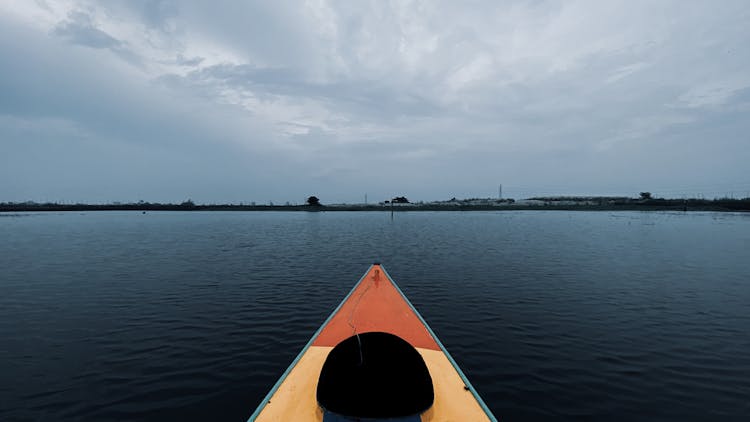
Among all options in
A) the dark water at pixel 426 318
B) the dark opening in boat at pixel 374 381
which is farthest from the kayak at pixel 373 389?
the dark water at pixel 426 318

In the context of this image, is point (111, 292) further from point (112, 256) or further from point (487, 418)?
point (487, 418)

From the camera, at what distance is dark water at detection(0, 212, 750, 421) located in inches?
226

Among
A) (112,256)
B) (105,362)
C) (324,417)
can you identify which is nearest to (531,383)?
(324,417)

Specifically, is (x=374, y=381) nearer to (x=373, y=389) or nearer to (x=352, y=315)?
(x=373, y=389)

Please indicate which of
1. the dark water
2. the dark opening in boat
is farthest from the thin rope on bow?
the dark water

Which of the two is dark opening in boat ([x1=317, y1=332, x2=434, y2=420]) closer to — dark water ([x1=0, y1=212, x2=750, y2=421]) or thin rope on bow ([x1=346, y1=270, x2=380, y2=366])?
thin rope on bow ([x1=346, y1=270, x2=380, y2=366])

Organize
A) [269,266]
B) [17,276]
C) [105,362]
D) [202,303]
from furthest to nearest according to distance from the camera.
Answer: [269,266], [17,276], [202,303], [105,362]

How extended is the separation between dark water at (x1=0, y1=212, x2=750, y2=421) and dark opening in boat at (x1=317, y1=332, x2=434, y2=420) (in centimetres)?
265

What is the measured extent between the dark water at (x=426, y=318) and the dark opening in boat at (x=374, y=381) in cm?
265

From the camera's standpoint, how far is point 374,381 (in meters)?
3.76

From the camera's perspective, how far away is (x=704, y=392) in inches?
236

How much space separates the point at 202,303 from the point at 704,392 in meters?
14.7

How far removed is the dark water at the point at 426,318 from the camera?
573cm

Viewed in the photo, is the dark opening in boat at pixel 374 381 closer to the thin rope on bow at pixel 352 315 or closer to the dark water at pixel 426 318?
the thin rope on bow at pixel 352 315
